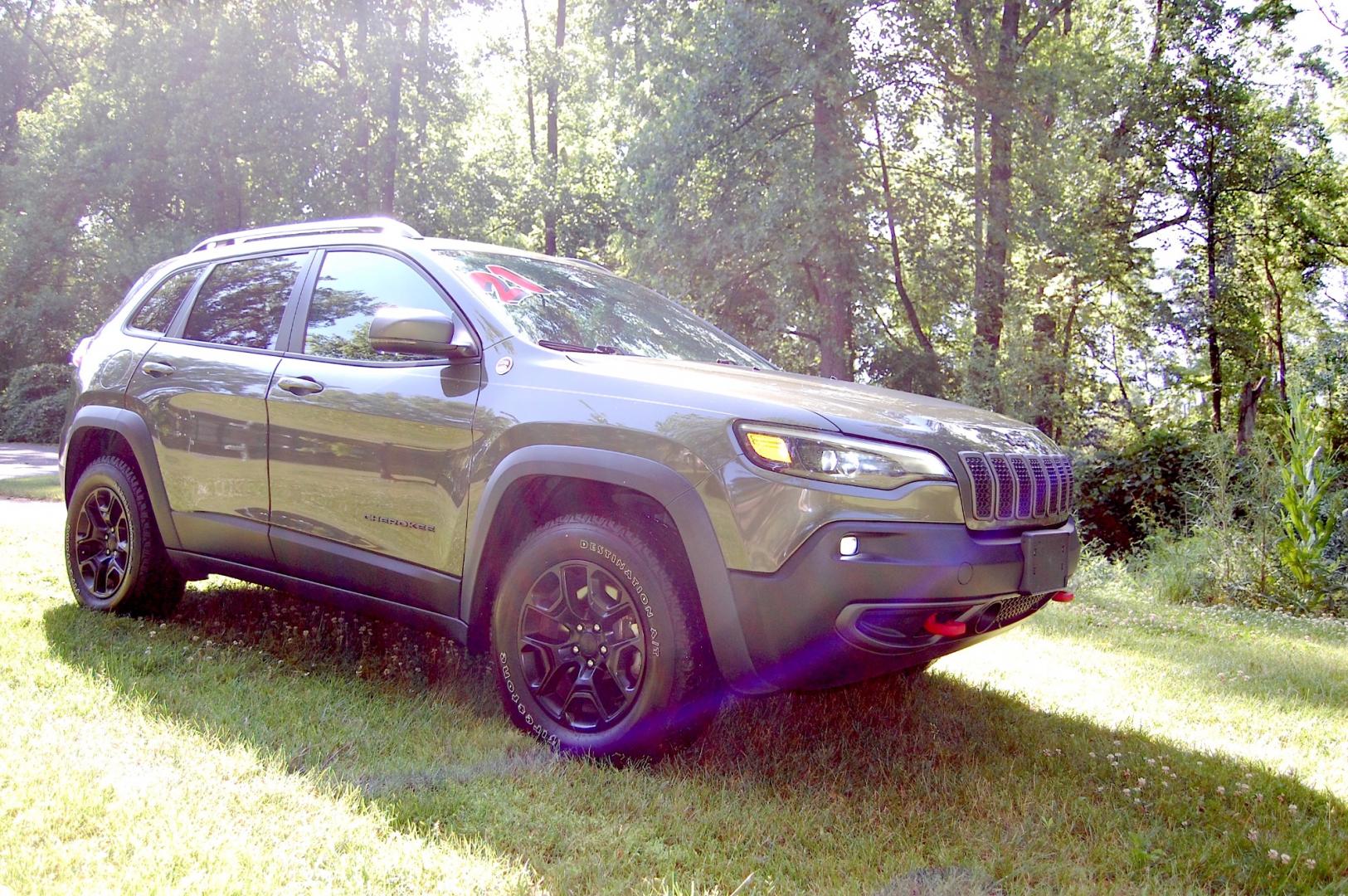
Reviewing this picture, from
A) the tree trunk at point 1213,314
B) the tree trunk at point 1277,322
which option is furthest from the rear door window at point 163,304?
the tree trunk at point 1277,322

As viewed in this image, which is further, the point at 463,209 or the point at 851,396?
the point at 463,209

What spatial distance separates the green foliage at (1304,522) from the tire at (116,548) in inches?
336

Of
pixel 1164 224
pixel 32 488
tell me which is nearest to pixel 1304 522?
pixel 32 488

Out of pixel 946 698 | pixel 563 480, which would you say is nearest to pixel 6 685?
pixel 563 480

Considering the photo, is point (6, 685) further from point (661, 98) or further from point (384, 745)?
point (661, 98)

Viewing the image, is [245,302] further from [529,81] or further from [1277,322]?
[529,81]

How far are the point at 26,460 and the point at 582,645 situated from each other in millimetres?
18041

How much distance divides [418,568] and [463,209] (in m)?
26.5

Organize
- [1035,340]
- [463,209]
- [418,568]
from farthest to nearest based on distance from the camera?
1. [463,209]
2. [1035,340]
3. [418,568]

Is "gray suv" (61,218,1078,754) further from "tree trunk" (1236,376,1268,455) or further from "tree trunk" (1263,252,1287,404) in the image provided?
"tree trunk" (1263,252,1287,404)

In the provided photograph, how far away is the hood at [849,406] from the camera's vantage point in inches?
126

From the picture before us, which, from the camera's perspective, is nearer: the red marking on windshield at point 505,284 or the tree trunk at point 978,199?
the red marking on windshield at point 505,284

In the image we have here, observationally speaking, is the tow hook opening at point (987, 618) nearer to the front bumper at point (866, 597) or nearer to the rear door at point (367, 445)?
the front bumper at point (866, 597)

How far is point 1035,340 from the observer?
1911 centimetres
